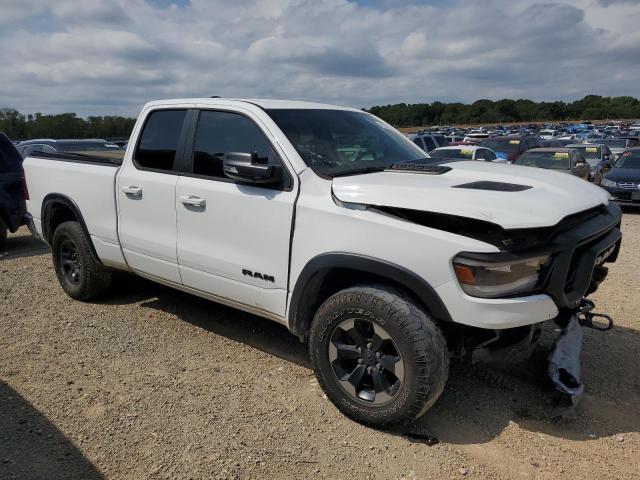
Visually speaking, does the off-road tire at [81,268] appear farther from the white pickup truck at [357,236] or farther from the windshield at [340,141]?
the windshield at [340,141]

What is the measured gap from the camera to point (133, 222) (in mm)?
4379

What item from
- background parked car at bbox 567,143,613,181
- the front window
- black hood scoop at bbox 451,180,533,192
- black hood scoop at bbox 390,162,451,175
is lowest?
background parked car at bbox 567,143,613,181

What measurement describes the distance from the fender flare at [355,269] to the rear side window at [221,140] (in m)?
0.86

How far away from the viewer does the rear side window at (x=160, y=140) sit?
164 inches

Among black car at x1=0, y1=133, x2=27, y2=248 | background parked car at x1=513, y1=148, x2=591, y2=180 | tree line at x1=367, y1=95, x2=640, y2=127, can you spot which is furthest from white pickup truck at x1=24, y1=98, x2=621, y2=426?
tree line at x1=367, y1=95, x2=640, y2=127

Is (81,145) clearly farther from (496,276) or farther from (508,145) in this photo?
(508,145)

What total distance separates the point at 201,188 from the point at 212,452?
70.2 inches

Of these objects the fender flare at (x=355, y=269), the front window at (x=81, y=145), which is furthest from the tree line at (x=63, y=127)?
the fender flare at (x=355, y=269)

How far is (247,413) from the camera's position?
11.0ft

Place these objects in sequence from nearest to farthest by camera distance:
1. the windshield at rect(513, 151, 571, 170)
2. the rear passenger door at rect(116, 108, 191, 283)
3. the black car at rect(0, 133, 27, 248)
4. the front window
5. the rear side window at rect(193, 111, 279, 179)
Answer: the rear side window at rect(193, 111, 279, 179), the rear passenger door at rect(116, 108, 191, 283), the black car at rect(0, 133, 27, 248), the front window, the windshield at rect(513, 151, 571, 170)

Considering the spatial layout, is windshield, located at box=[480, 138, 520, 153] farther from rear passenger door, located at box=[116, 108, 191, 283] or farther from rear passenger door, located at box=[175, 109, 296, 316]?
rear passenger door, located at box=[175, 109, 296, 316]

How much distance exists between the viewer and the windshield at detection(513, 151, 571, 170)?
12.9 metres

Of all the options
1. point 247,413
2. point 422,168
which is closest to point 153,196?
point 247,413

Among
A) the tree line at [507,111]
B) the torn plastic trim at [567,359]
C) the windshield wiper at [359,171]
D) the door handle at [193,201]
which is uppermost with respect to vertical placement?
the tree line at [507,111]
